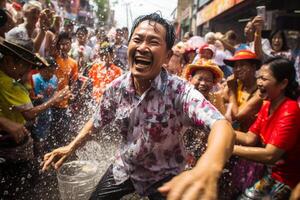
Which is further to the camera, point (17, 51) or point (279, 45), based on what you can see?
point (279, 45)

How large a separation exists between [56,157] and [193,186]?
1594mm

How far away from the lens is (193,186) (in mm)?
1187

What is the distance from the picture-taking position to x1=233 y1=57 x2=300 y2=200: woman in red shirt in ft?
8.89

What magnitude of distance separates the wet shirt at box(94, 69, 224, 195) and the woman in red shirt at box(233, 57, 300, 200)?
2.12 ft

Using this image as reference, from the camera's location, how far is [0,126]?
2666 millimetres

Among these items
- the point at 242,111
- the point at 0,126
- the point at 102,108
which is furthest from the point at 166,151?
the point at 242,111

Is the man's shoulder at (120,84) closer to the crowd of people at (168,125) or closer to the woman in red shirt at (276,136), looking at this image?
the crowd of people at (168,125)

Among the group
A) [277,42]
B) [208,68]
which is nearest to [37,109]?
[208,68]

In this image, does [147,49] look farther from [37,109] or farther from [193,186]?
[37,109]

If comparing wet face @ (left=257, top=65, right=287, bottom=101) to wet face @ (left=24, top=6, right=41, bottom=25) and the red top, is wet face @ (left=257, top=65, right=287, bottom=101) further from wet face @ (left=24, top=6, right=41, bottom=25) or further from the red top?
wet face @ (left=24, top=6, right=41, bottom=25)

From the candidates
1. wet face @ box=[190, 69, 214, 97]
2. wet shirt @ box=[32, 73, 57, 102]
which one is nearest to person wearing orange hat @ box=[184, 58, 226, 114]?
wet face @ box=[190, 69, 214, 97]

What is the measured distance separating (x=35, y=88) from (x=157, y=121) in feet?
9.67

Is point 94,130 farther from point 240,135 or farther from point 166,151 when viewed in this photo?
point 240,135

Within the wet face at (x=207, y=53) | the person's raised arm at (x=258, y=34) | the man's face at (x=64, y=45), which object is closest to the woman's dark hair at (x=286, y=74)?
the person's raised arm at (x=258, y=34)
